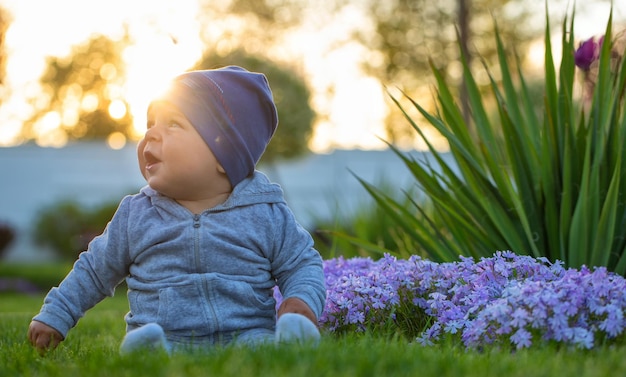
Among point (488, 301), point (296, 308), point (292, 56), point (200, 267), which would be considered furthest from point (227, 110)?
point (292, 56)

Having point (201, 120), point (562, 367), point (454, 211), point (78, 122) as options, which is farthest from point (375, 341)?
point (78, 122)

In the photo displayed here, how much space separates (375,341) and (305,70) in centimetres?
2287

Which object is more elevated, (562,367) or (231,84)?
(231,84)

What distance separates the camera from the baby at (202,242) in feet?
9.45

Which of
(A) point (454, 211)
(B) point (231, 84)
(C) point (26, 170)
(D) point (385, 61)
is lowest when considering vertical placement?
(A) point (454, 211)

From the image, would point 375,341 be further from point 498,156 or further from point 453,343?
point 498,156

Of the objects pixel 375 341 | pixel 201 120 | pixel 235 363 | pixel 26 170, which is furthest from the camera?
pixel 26 170

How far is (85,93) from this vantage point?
32562 mm

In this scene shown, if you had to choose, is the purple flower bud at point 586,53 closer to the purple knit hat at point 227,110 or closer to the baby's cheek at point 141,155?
the purple knit hat at point 227,110

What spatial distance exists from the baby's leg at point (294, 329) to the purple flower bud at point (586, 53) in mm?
2753

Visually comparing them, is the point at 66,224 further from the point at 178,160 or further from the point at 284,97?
the point at 178,160

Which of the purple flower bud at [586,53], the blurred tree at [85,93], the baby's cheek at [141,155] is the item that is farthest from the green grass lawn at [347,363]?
the blurred tree at [85,93]

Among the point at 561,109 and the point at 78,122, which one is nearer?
the point at 561,109

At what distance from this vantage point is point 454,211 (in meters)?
3.98
